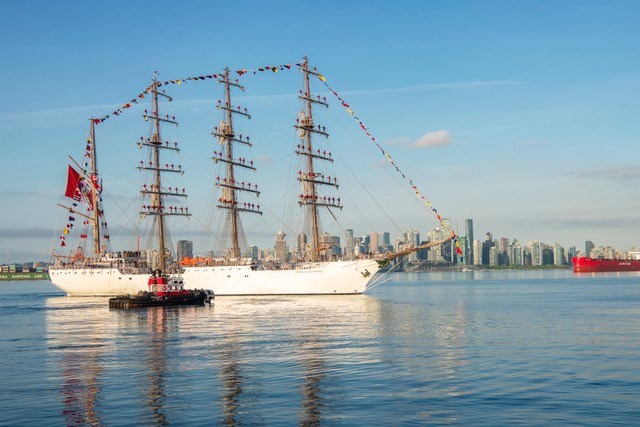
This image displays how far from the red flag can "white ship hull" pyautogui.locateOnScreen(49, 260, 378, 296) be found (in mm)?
13598

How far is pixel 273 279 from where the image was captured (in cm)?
9800

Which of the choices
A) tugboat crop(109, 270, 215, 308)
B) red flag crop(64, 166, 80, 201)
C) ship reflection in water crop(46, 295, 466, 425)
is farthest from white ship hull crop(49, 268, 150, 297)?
ship reflection in water crop(46, 295, 466, 425)

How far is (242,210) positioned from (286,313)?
150 ft

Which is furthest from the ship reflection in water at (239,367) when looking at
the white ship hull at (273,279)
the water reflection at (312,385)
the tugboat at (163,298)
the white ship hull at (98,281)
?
the white ship hull at (98,281)

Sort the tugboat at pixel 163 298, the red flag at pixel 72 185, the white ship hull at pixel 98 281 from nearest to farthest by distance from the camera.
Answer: the tugboat at pixel 163 298, the white ship hull at pixel 98 281, the red flag at pixel 72 185

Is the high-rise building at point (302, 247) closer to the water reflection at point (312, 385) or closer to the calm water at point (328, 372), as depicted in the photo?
the calm water at point (328, 372)

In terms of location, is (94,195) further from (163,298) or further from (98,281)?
(163,298)

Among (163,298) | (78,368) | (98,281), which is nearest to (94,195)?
(98,281)

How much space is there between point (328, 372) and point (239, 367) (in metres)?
4.64

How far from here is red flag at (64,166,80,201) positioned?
115 m

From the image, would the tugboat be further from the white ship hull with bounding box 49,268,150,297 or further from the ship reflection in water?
the ship reflection in water

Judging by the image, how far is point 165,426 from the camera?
2186 cm

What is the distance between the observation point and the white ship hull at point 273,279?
312ft

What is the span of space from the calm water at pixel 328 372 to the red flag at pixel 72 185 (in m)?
61.1
